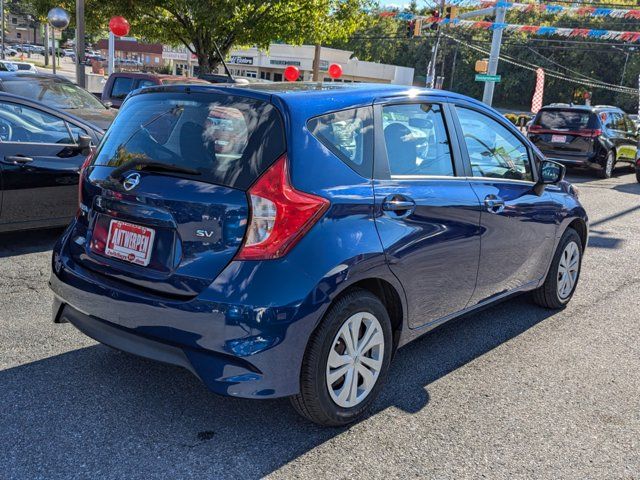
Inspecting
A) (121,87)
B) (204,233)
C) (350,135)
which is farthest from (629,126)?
(204,233)

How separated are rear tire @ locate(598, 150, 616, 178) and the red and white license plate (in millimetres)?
14235

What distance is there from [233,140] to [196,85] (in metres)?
0.51

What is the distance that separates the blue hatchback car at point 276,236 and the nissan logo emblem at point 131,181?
0.01m

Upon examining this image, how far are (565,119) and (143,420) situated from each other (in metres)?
13.9

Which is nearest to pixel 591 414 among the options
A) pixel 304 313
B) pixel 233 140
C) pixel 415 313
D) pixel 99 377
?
pixel 415 313

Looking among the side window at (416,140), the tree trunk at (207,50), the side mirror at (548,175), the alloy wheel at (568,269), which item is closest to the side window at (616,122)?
the tree trunk at (207,50)

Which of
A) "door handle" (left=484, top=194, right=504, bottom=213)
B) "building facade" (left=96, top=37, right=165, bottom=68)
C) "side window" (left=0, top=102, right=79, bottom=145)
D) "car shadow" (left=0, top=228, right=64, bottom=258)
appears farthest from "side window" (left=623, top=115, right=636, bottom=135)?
"building facade" (left=96, top=37, right=165, bottom=68)

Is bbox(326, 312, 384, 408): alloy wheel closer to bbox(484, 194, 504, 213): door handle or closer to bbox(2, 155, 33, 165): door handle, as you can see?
bbox(484, 194, 504, 213): door handle

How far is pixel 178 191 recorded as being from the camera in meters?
3.00

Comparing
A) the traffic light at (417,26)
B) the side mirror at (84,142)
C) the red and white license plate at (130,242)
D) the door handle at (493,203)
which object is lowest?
the red and white license plate at (130,242)

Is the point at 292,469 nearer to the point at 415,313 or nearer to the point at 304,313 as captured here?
the point at 304,313

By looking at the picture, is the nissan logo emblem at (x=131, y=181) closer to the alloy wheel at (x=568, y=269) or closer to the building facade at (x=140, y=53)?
the alloy wheel at (x=568, y=269)

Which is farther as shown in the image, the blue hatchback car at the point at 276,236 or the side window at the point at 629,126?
the side window at the point at 629,126

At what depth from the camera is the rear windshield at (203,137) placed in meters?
2.96
